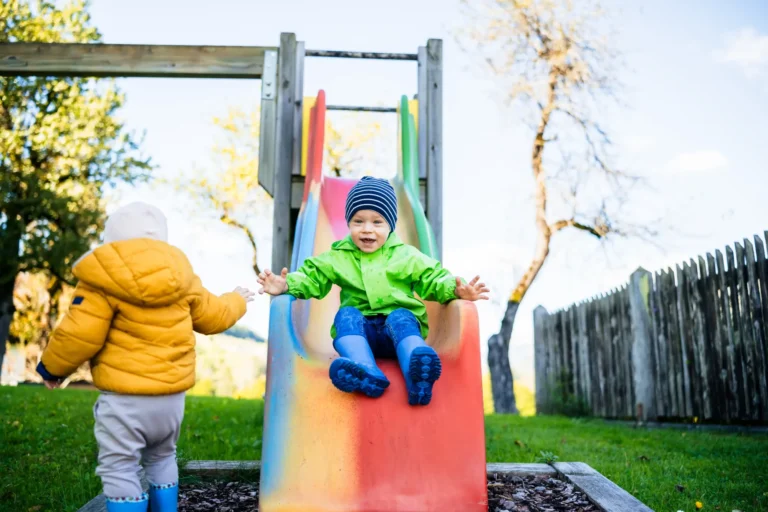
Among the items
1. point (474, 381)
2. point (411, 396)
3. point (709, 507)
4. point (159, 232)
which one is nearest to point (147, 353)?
point (159, 232)

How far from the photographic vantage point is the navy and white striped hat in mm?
3365

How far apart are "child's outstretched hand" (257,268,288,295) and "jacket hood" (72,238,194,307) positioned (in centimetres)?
68

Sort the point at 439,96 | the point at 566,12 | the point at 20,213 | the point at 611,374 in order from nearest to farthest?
the point at 439,96 → the point at 611,374 → the point at 566,12 → the point at 20,213

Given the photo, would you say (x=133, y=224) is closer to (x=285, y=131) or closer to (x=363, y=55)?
(x=285, y=131)

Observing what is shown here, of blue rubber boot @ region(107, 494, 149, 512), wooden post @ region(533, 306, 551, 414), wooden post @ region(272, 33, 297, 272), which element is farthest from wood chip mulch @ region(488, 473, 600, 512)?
wooden post @ region(533, 306, 551, 414)

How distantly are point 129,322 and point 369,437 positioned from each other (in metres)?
1.04

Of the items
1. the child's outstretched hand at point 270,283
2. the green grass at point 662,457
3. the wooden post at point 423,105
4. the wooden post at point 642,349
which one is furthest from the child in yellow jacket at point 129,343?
the wooden post at point 642,349

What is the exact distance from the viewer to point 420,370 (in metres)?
2.55

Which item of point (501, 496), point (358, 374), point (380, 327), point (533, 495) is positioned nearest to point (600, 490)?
point (533, 495)

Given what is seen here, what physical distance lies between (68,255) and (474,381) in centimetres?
1240

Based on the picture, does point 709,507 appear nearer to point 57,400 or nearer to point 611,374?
point 611,374

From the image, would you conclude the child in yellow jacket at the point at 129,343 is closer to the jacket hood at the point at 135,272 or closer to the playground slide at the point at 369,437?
the jacket hood at the point at 135,272

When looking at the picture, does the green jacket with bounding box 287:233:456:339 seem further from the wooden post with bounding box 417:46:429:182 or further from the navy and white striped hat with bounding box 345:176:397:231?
the wooden post with bounding box 417:46:429:182

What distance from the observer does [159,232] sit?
2.40 meters
